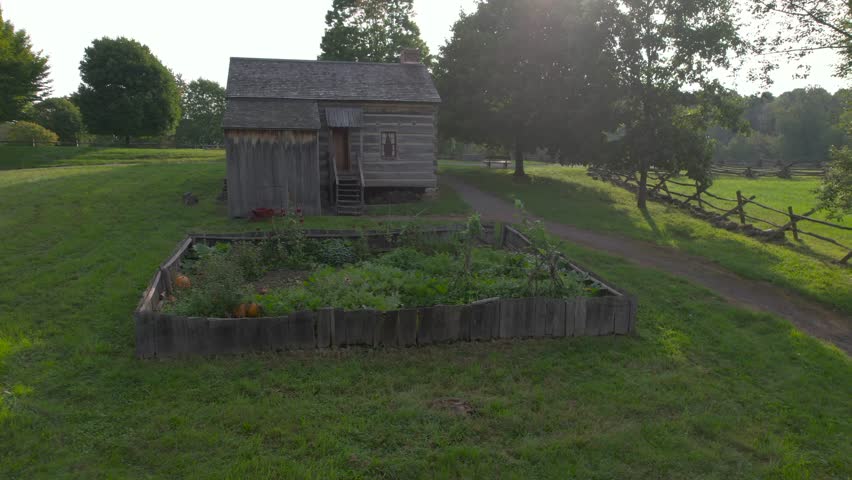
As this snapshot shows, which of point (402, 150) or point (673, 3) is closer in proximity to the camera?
point (673, 3)

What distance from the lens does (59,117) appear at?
52.6 m

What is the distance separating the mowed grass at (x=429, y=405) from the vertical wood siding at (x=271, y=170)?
863 cm

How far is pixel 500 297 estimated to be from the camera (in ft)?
31.3

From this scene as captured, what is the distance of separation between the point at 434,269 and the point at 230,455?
6.10 m

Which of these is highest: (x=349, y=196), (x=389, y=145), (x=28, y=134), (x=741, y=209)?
(x=28, y=134)

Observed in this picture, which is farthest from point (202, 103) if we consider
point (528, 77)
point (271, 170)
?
point (271, 170)

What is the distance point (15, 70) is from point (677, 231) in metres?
41.9

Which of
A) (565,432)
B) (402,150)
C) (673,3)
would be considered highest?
(673,3)

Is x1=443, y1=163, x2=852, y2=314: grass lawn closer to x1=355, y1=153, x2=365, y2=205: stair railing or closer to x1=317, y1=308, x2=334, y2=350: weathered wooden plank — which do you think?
x1=355, y1=153, x2=365, y2=205: stair railing

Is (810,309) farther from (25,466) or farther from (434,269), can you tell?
(25,466)

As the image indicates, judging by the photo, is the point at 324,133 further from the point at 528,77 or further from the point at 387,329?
the point at 387,329

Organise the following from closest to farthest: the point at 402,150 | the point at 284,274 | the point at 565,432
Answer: the point at 565,432
the point at 284,274
the point at 402,150

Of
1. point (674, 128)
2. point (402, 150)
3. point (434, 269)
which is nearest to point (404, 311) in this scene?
point (434, 269)

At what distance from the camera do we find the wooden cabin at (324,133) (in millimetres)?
19578
